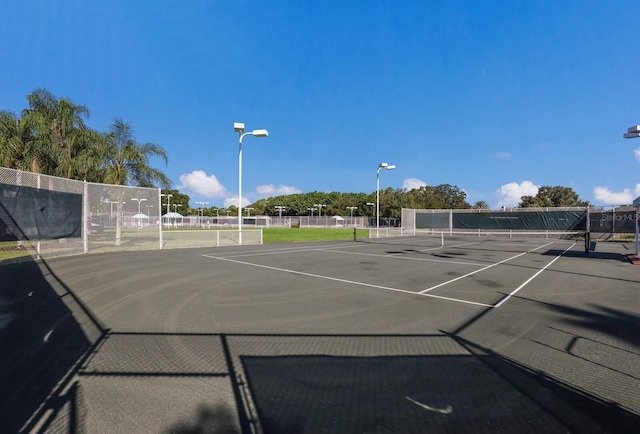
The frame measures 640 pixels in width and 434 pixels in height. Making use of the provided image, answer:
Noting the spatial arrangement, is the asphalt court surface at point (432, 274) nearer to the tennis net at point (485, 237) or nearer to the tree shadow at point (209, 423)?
the tree shadow at point (209, 423)

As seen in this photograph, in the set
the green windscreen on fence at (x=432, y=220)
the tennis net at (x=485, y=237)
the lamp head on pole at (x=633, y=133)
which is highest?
the lamp head on pole at (x=633, y=133)

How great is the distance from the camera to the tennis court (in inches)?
116

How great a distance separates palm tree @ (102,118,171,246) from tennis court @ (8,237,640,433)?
45.8 feet

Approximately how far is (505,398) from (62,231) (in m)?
16.4

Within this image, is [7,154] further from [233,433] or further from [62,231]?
[233,433]

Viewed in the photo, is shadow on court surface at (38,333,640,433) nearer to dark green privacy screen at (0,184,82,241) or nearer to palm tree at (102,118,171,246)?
dark green privacy screen at (0,184,82,241)

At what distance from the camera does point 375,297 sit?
7660mm

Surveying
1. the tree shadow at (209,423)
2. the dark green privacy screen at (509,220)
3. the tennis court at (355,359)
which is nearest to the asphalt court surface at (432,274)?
the tennis court at (355,359)

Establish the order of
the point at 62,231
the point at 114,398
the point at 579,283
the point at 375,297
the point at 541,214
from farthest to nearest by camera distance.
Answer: the point at 541,214 < the point at 62,231 < the point at 579,283 < the point at 375,297 < the point at 114,398

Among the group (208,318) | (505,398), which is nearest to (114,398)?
(208,318)

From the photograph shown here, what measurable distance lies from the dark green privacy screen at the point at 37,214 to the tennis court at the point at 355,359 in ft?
16.2

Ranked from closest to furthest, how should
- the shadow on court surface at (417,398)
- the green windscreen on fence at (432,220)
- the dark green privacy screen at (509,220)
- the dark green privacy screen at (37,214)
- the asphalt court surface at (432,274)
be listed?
1. the shadow on court surface at (417,398)
2. the asphalt court surface at (432,274)
3. the dark green privacy screen at (37,214)
4. the dark green privacy screen at (509,220)
5. the green windscreen on fence at (432,220)

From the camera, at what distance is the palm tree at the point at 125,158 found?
20438 millimetres

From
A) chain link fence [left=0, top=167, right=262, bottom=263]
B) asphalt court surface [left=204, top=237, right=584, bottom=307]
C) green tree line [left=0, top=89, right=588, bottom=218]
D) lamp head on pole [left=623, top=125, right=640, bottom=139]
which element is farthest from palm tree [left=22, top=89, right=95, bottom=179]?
lamp head on pole [left=623, top=125, right=640, bottom=139]
